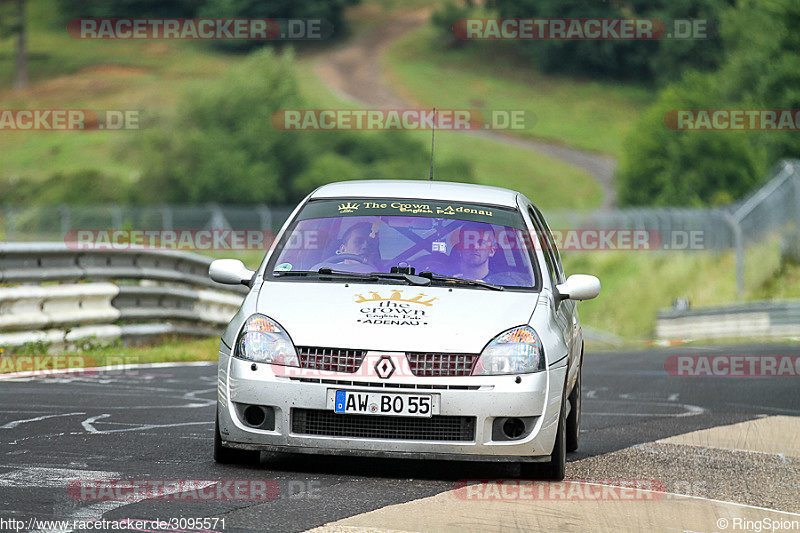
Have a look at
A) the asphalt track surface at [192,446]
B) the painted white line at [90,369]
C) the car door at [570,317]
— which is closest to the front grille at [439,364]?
the asphalt track surface at [192,446]

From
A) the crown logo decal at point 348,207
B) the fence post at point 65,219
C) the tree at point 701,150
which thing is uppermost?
the tree at point 701,150

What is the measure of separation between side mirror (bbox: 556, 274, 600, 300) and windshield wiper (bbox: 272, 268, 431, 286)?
0.84 metres

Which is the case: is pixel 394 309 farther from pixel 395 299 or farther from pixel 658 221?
pixel 658 221

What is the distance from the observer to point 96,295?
14867 millimetres

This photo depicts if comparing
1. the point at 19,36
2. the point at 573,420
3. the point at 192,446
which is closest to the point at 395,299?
the point at 192,446

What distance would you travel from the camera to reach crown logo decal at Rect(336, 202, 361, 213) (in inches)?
337

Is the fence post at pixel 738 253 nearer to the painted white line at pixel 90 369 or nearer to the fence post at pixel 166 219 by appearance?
the fence post at pixel 166 219

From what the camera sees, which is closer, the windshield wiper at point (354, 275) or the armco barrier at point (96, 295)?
the windshield wiper at point (354, 275)

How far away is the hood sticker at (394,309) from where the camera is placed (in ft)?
24.0

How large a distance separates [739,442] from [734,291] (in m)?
26.0

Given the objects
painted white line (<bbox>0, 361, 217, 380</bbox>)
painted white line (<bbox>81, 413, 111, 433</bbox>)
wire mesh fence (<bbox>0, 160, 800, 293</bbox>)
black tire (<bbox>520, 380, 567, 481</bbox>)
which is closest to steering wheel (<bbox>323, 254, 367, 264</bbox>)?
black tire (<bbox>520, 380, 567, 481</bbox>)

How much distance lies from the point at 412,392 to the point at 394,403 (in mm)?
110

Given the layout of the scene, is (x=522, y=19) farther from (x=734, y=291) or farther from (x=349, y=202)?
(x=349, y=202)

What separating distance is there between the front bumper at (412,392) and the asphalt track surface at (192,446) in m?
0.18
